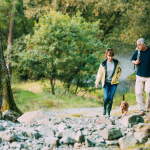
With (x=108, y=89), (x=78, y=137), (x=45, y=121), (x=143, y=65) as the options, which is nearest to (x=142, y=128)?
(x=78, y=137)

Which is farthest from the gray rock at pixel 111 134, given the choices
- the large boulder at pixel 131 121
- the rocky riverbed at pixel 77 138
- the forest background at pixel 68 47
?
the forest background at pixel 68 47

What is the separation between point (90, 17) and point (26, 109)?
13.6 meters

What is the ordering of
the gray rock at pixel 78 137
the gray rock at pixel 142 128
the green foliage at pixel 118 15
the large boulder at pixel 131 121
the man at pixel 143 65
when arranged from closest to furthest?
the gray rock at pixel 78 137, the gray rock at pixel 142 128, the large boulder at pixel 131 121, the man at pixel 143 65, the green foliage at pixel 118 15

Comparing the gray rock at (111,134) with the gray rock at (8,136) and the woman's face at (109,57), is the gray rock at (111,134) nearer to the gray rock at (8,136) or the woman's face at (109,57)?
the gray rock at (8,136)

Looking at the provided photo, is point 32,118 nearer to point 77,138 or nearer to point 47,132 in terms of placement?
point 47,132

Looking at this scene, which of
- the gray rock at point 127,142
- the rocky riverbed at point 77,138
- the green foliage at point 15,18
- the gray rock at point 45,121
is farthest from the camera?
the green foliage at point 15,18

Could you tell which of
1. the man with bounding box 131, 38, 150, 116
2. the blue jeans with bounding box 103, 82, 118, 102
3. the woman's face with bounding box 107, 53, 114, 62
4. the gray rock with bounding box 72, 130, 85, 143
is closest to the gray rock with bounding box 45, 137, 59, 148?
the gray rock with bounding box 72, 130, 85, 143

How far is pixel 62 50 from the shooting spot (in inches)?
529

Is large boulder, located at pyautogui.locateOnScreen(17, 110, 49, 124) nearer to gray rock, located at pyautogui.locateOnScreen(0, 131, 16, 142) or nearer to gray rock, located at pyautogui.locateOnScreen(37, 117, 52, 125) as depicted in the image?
gray rock, located at pyautogui.locateOnScreen(37, 117, 52, 125)

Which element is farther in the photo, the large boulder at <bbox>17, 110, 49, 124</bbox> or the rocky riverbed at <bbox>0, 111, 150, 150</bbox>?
the large boulder at <bbox>17, 110, 49, 124</bbox>

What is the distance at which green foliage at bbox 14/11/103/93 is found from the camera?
13047 millimetres

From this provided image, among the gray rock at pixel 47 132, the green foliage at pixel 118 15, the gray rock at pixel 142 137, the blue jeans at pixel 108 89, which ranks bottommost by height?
the gray rock at pixel 47 132

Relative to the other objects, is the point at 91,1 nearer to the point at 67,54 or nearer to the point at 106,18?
the point at 106,18

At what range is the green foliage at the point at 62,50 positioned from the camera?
13.0m
